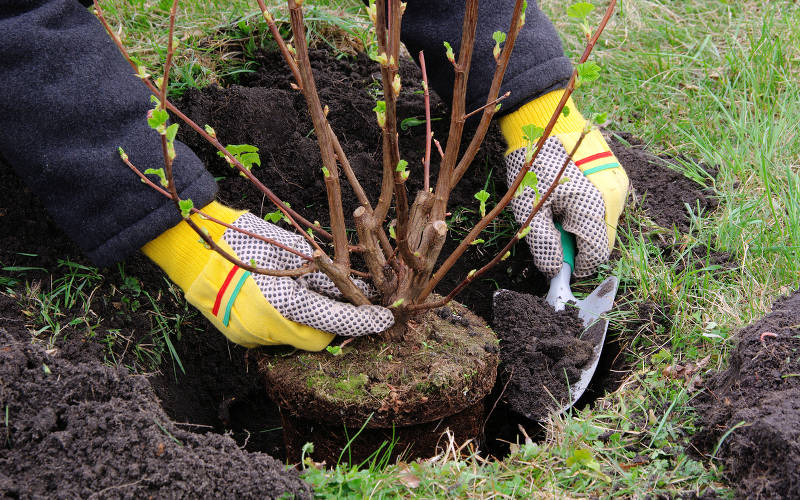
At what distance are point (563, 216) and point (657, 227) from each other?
0.39m

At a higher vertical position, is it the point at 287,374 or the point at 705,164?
the point at 705,164

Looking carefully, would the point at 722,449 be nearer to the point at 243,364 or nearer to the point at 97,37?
the point at 243,364

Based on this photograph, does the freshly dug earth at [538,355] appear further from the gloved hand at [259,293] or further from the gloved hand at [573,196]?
the gloved hand at [259,293]

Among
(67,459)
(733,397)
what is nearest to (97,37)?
(67,459)

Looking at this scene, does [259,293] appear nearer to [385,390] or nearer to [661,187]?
[385,390]

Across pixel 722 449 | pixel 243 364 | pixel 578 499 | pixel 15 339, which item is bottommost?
pixel 243 364

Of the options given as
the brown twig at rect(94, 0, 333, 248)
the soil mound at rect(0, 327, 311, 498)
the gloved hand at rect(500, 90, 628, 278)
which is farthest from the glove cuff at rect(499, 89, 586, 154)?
the soil mound at rect(0, 327, 311, 498)

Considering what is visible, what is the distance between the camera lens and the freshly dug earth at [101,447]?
134 centimetres

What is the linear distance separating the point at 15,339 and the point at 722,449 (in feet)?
5.72

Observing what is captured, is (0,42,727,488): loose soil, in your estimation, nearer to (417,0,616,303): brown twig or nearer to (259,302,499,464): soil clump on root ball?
(259,302,499,464): soil clump on root ball

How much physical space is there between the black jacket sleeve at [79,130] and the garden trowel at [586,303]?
1144 millimetres

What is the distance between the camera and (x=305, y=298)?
1724 millimetres

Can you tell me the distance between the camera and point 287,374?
1.77m

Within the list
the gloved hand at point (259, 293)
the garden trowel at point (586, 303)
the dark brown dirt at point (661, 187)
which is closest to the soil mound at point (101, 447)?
the gloved hand at point (259, 293)
